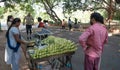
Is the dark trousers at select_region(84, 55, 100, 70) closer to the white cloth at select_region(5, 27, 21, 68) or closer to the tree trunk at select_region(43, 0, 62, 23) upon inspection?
the white cloth at select_region(5, 27, 21, 68)

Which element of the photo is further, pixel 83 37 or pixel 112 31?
pixel 112 31

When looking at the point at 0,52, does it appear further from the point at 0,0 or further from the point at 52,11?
the point at 52,11

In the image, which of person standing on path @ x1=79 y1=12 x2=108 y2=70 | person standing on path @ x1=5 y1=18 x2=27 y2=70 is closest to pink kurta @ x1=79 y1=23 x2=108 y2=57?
person standing on path @ x1=79 y1=12 x2=108 y2=70

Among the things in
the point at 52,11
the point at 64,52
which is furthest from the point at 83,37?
the point at 52,11

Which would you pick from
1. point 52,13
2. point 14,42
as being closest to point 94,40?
point 14,42

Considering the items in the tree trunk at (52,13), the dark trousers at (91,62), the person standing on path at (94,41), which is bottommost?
the tree trunk at (52,13)

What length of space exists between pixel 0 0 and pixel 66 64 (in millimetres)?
13767

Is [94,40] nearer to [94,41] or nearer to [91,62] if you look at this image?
[94,41]

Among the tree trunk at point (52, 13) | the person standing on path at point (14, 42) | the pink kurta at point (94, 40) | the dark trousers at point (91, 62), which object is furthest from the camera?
the tree trunk at point (52, 13)

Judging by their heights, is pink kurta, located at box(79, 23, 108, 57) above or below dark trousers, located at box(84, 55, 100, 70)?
above

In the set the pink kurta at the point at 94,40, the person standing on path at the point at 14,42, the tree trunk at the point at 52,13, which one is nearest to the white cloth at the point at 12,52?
the person standing on path at the point at 14,42

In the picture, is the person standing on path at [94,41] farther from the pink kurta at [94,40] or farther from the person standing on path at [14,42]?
the person standing on path at [14,42]

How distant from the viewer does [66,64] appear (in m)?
8.44

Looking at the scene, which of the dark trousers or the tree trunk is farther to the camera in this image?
the tree trunk
